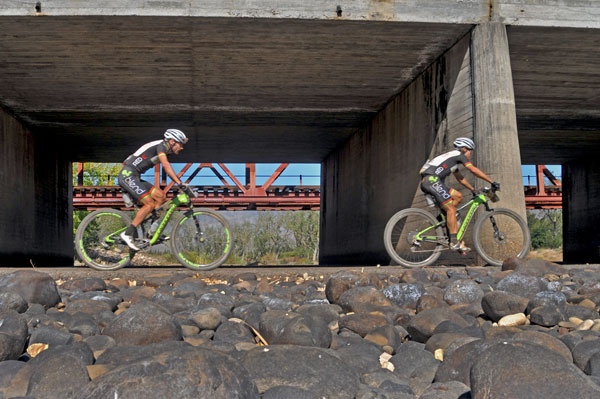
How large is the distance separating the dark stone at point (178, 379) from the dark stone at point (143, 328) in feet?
3.71

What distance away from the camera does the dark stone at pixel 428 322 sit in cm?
335

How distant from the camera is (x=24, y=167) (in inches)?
634

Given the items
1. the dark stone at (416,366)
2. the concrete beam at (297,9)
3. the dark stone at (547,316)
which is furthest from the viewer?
the concrete beam at (297,9)

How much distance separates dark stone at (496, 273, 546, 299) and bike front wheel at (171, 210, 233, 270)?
368cm

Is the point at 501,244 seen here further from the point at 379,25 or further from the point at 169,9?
the point at 169,9

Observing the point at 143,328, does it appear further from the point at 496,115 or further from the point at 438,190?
the point at 496,115

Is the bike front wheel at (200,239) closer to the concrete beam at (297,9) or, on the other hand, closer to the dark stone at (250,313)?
the dark stone at (250,313)

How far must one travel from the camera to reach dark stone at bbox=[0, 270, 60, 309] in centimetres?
468

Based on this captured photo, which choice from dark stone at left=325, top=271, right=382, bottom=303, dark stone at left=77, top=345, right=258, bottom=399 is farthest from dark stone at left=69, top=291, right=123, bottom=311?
dark stone at left=77, top=345, right=258, bottom=399

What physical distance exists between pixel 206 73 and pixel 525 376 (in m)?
11.2

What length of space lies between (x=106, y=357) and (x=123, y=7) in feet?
26.0

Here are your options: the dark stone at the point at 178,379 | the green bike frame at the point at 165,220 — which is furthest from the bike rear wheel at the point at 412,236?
the dark stone at the point at 178,379

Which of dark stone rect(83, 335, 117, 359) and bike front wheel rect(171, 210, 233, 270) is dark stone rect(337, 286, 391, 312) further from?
bike front wheel rect(171, 210, 233, 270)

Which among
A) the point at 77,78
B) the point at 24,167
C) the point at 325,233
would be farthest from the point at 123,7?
the point at 325,233
